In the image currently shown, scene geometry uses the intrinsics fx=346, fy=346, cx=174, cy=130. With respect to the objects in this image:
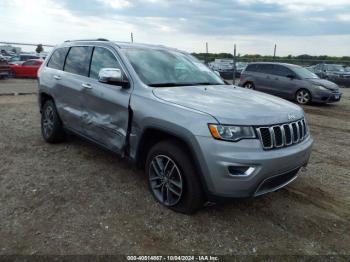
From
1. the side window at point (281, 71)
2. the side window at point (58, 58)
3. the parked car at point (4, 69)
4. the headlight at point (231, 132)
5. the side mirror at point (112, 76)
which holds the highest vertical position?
the side window at point (58, 58)

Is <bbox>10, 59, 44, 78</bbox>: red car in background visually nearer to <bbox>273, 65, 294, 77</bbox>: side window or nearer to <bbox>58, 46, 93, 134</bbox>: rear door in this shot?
<bbox>273, 65, 294, 77</bbox>: side window

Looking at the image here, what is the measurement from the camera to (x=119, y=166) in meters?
5.02

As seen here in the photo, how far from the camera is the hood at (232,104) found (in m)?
3.22

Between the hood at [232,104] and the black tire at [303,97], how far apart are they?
10162 millimetres

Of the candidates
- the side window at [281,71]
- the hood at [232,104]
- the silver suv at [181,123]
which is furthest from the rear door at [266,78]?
the hood at [232,104]

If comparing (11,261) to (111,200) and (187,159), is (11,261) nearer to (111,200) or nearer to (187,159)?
(111,200)

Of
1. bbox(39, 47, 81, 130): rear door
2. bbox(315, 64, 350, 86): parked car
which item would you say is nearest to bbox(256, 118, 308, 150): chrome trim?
bbox(39, 47, 81, 130): rear door

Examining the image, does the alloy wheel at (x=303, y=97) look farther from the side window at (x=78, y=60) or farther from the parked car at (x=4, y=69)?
the parked car at (x=4, y=69)

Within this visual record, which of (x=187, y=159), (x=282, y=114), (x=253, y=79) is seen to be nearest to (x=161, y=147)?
(x=187, y=159)

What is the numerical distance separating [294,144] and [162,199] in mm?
1511

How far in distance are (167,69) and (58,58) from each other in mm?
2347

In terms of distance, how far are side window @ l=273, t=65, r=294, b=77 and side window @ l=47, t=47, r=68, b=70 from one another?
1064cm

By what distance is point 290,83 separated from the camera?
45.7 ft

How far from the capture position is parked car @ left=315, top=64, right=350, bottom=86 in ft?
73.3
